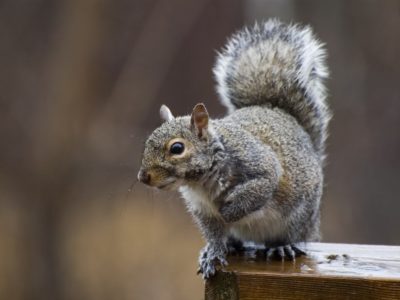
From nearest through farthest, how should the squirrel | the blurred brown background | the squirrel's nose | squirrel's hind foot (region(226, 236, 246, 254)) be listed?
the squirrel's nose
the squirrel
squirrel's hind foot (region(226, 236, 246, 254))
the blurred brown background

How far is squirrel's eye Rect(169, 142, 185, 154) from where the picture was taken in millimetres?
2412

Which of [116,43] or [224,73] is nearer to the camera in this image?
[224,73]

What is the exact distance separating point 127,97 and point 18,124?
703 mm

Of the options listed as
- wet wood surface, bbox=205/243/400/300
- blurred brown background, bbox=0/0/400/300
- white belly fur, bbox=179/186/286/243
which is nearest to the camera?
wet wood surface, bbox=205/243/400/300

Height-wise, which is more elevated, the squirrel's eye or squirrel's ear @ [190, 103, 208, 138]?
squirrel's ear @ [190, 103, 208, 138]

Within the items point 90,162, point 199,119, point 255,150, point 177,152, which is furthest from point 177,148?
point 90,162

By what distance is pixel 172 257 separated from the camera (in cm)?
518

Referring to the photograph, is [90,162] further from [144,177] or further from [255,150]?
[144,177]

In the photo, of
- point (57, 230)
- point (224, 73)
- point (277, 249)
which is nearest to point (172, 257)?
point (57, 230)

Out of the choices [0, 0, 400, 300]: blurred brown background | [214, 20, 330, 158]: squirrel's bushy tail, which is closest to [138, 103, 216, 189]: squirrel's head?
[214, 20, 330, 158]: squirrel's bushy tail

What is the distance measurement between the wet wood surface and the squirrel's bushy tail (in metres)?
0.77

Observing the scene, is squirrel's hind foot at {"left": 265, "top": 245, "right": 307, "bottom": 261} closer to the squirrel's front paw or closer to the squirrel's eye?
the squirrel's front paw

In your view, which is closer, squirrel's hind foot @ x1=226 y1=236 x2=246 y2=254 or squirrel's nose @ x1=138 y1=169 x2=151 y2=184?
squirrel's nose @ x1=138 y1=169 x2=151 y2=184

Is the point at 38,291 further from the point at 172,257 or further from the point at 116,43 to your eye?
the point at 116,43
